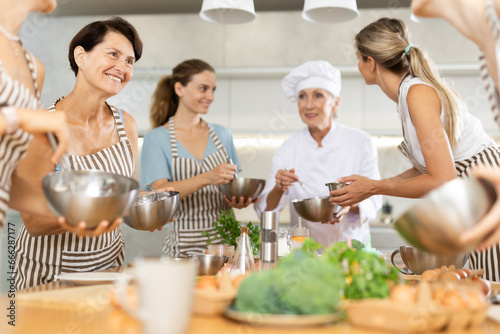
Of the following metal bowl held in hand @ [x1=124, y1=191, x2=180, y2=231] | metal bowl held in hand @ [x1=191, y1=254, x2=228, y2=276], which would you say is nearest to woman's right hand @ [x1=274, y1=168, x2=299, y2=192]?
metal bowl held in hand @ [x1=124, y1=191, x2=180, y2=231]

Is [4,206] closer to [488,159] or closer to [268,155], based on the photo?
[488,159]

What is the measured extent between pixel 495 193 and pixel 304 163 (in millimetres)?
1804

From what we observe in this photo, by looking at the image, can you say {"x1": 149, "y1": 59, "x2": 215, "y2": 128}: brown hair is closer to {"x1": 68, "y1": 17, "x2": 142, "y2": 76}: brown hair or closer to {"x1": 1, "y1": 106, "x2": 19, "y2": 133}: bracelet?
{"x1": 68, "y1": 17, "x2": 142, "y2": 76}: brown hair

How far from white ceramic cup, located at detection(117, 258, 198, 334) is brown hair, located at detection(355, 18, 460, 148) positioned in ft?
3.50

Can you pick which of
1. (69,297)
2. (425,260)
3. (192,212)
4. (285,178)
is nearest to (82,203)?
(69,297)

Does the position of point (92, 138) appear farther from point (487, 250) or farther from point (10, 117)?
point (487, 250)

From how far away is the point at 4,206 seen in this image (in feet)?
3.43

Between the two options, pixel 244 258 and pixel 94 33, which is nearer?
A: pixel 244 258

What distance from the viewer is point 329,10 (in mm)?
2096

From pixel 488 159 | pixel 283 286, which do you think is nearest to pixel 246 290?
pixel 283 286

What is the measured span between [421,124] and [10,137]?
1.03 metres

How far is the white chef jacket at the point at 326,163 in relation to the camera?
7.93 feet

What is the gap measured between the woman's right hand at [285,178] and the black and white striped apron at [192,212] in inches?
13.9

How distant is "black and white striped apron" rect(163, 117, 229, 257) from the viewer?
2.37 metres
